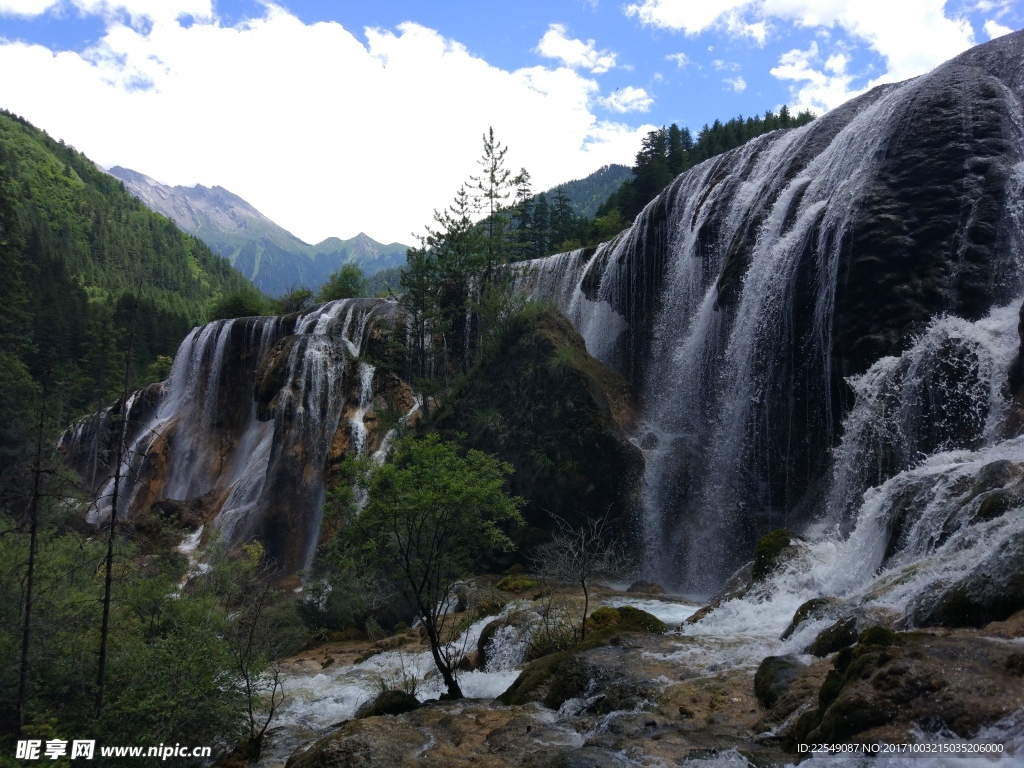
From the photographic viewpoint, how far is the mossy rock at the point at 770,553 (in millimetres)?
14031

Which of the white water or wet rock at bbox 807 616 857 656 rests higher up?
wet rock at bbox 807 616 857 656

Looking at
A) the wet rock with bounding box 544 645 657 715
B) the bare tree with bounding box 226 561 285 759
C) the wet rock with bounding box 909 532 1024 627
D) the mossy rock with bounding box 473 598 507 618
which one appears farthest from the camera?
the mossy rock with bounding box 473 598 507 618

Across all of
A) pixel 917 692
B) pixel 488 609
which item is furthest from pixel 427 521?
pixel 917 692

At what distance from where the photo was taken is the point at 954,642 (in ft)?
20.5

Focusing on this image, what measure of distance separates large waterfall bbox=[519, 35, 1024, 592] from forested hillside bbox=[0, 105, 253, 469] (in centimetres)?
1577

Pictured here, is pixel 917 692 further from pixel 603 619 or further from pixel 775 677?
pixel 603 619

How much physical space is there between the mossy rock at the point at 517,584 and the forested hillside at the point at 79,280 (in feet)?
41.2

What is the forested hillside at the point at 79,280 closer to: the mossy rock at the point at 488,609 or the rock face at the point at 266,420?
the rock face at the point at 266,420

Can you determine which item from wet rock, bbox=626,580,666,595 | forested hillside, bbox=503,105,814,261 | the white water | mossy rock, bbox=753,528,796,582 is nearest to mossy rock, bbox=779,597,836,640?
mossy rock, bbox=753,528,796,582

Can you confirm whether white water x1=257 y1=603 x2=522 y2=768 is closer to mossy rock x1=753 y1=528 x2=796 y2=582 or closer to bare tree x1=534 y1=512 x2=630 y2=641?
bare tree x1=534 y1=512 x2=630 y2=641

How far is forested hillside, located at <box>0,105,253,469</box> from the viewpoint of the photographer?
113ft

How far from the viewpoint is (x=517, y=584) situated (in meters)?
20.0

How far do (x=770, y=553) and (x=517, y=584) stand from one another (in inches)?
324

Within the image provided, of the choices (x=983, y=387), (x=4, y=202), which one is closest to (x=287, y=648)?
(x=983, y=387)
